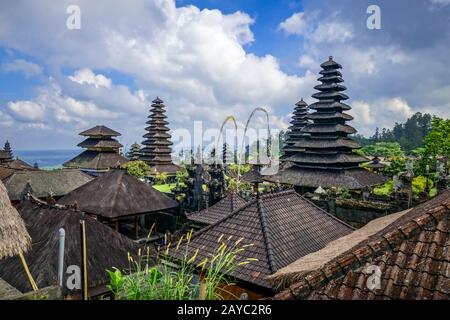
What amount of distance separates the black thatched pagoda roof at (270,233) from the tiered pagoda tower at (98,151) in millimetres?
30892

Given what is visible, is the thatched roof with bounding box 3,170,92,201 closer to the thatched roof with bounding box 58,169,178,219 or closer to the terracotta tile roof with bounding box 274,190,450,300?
the thatched roof with bounding box 58,169,178,219

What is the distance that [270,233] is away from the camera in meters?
8.12

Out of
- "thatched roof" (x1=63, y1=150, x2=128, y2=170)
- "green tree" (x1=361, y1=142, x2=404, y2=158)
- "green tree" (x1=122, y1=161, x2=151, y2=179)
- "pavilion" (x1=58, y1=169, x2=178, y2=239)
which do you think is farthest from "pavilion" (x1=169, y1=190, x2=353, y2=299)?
"green tree" (x1=361, y1=142, x2=404, y2=158)

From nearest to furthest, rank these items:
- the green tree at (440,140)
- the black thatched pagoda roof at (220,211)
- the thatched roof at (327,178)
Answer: the black thatched pagoda roof at (220,211)
the thatched roof at (327,178)
the green tree at (440,140)

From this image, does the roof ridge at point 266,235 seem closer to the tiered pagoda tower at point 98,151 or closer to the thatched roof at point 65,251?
the thatched roof at point 65,251

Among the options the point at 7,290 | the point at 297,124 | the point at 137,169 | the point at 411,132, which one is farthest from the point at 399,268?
the point at 411,132

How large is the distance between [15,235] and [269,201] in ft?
22.6

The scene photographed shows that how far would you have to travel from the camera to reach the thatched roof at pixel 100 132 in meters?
37.9

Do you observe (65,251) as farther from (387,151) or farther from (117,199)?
(387,151)

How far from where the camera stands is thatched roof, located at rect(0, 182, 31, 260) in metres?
7.48

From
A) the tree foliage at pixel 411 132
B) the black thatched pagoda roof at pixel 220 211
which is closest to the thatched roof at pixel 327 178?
the black thatched pagoda roof at pixel 220 211
